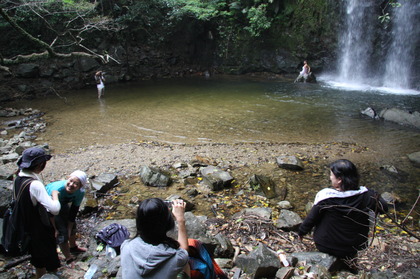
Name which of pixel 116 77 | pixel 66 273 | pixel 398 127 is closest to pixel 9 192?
pixel 66 273

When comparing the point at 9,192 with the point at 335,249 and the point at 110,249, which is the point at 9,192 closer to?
the point at 110,249

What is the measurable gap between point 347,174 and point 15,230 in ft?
11.6

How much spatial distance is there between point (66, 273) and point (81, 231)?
4.09 feet

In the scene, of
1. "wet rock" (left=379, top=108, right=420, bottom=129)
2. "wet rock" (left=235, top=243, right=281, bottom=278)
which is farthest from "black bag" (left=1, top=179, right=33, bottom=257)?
"wet rock" (left=379, top=108, right=420, bottom=129)

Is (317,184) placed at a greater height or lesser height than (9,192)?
lesser

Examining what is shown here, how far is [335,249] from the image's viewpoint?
3.25m

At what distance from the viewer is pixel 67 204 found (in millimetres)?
3506

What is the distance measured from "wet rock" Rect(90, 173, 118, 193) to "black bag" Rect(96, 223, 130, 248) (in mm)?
1792

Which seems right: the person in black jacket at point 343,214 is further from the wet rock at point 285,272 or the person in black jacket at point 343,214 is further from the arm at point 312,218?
the wet rock at point 285,272

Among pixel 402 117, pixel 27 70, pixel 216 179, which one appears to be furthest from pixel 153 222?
pixel 27 70

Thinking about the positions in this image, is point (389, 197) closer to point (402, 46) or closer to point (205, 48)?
point (402, 46)

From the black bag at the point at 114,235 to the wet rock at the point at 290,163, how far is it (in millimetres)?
4069

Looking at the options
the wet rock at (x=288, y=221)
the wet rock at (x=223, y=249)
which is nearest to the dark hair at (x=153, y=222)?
the wet rock at (x=223, y=249)

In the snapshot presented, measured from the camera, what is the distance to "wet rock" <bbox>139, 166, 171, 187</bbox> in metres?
5.86
